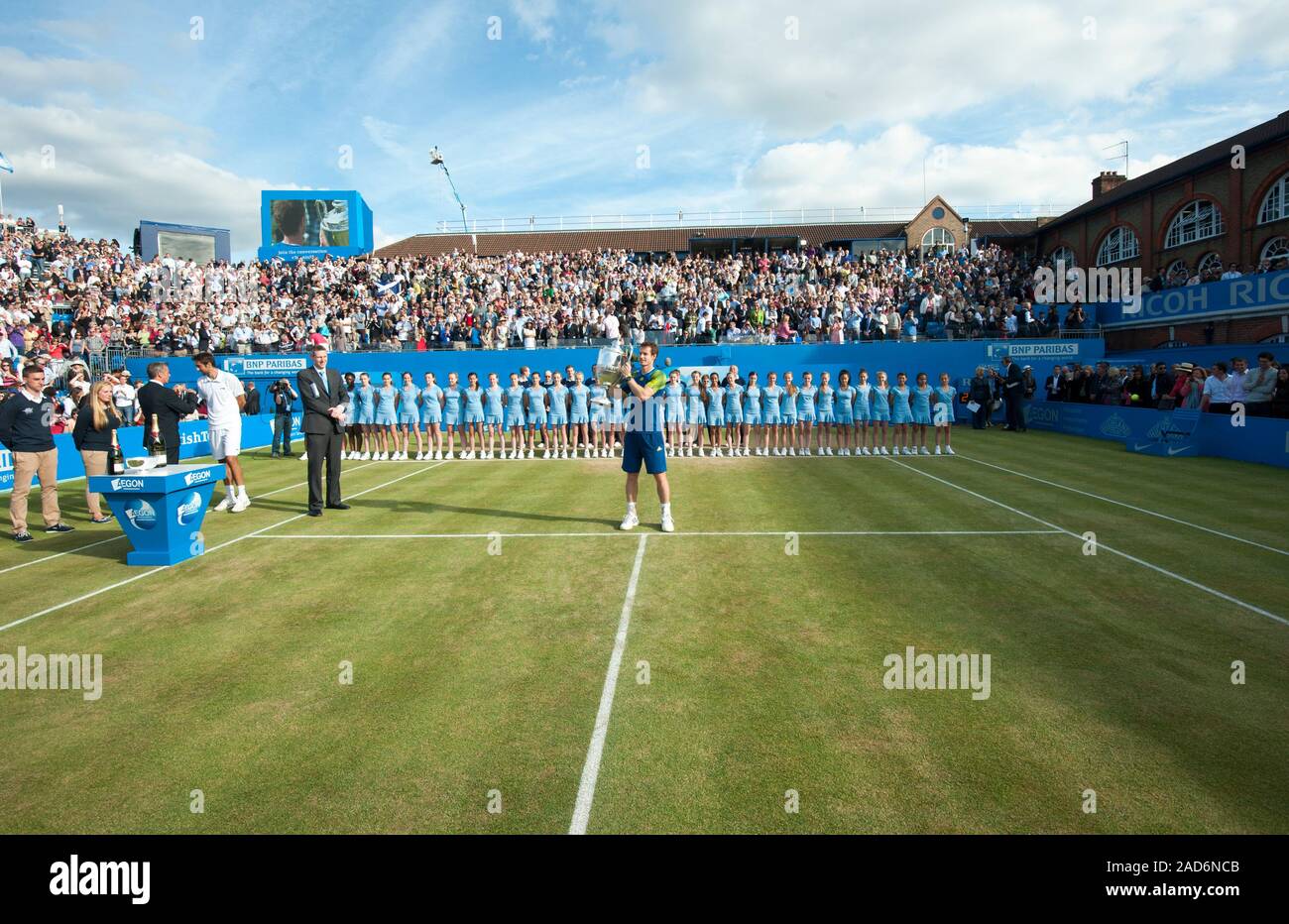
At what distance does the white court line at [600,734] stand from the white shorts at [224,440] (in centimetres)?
716

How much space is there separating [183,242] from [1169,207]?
58.2m

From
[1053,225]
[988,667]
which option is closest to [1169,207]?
[1053,225]

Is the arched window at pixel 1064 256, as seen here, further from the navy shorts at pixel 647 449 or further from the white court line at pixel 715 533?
the navy shorts at pixel 647 449

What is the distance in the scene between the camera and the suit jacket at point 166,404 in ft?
35.1

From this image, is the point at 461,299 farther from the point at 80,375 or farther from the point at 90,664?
the point at 90,664

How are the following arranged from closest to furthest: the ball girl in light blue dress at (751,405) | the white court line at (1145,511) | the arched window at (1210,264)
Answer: the white court line at (1145,511), the ball girl in light blue dress at (751,405), the arched window at (1210,264)

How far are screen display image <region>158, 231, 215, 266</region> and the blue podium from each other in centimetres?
4775

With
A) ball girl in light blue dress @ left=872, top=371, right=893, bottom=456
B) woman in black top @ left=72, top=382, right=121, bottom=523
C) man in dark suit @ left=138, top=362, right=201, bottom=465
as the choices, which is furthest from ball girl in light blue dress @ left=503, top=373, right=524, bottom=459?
ball girl in light blue dress @ left=872, top=371, right=893, bottom=456

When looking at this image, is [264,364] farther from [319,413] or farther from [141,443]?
[319,413]

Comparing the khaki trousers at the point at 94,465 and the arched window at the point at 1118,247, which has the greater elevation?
the arched window at the point at 1118,247

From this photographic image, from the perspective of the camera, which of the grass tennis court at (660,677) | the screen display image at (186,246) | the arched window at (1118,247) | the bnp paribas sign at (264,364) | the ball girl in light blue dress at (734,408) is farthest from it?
the screen display image at (186,246)

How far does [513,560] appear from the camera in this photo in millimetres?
7863

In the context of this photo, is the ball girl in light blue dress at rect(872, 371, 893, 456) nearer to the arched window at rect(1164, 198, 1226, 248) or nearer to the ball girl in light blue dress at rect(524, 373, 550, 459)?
the ball girl in light blue dress at rect(524, 373, 550, 459)

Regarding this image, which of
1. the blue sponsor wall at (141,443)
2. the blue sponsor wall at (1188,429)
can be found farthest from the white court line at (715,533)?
the blue sponsor wall at (1188,429)
